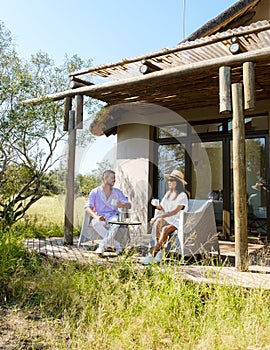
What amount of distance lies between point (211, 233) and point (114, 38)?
8.25 metres

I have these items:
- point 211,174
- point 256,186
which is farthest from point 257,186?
point 211,174

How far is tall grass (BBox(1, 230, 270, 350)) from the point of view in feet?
8.08

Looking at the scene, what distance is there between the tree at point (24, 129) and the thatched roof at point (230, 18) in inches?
128

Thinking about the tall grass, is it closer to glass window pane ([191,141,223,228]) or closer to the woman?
the woman

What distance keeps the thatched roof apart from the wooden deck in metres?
4.07

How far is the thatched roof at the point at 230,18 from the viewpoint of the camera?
6.35 m

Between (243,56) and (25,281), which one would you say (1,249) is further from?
(243,56)

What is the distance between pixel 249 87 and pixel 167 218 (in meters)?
1.92

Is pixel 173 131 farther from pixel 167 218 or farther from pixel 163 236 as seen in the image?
pixel 163 236

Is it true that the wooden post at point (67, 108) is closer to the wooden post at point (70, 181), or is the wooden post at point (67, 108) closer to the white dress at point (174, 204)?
the wooden post at point (70, 181)

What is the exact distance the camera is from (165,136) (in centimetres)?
738

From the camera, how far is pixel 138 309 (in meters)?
2.91

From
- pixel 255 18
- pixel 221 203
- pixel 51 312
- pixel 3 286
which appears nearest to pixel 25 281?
pixel 3 286

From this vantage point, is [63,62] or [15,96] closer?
[15,96]
